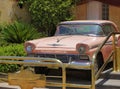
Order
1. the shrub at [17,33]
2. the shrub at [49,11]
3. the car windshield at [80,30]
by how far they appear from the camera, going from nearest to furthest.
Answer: the car windshield at [80,30] → the shrub at [17,33] → the shrub at [49,11]

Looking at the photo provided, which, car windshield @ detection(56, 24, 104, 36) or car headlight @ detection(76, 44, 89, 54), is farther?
car windshield @ detection(56, 24, 104, 36)

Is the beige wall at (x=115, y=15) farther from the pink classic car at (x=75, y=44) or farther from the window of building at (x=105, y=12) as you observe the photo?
the pink classic car at (x=75, y=44)

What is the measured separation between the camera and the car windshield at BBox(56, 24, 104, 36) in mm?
9508

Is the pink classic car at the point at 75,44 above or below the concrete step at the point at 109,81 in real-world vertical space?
above

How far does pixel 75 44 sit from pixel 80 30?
1321mm

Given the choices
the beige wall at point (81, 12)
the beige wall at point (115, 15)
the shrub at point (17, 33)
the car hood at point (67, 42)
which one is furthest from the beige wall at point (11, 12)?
the car hood at point (67, 42)

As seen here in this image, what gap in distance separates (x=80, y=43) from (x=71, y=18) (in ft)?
22.2

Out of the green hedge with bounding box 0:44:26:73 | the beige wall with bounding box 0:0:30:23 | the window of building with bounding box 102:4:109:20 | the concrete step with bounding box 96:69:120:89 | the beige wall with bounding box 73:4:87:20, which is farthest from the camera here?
the window of building with bounding box 102:4:109:20

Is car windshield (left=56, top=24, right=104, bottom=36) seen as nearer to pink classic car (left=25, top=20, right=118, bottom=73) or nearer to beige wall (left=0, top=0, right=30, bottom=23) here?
pink classic car (left=25, top=20, right=118, bottom=73)

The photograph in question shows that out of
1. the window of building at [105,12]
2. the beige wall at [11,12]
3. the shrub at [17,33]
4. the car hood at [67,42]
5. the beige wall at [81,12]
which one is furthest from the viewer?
the window of building at [105,12]

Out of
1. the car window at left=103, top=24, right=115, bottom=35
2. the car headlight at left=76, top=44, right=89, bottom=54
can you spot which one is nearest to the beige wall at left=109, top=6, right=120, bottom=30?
the car window at left=103, top=24, right=115, bottom=35

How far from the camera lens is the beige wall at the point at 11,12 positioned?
47.9 feet

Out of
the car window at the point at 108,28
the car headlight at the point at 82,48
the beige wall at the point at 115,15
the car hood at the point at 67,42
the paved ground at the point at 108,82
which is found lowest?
the paved ground at the point at 108,82

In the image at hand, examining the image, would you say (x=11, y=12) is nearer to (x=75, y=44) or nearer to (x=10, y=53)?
(x=10, y=53)
